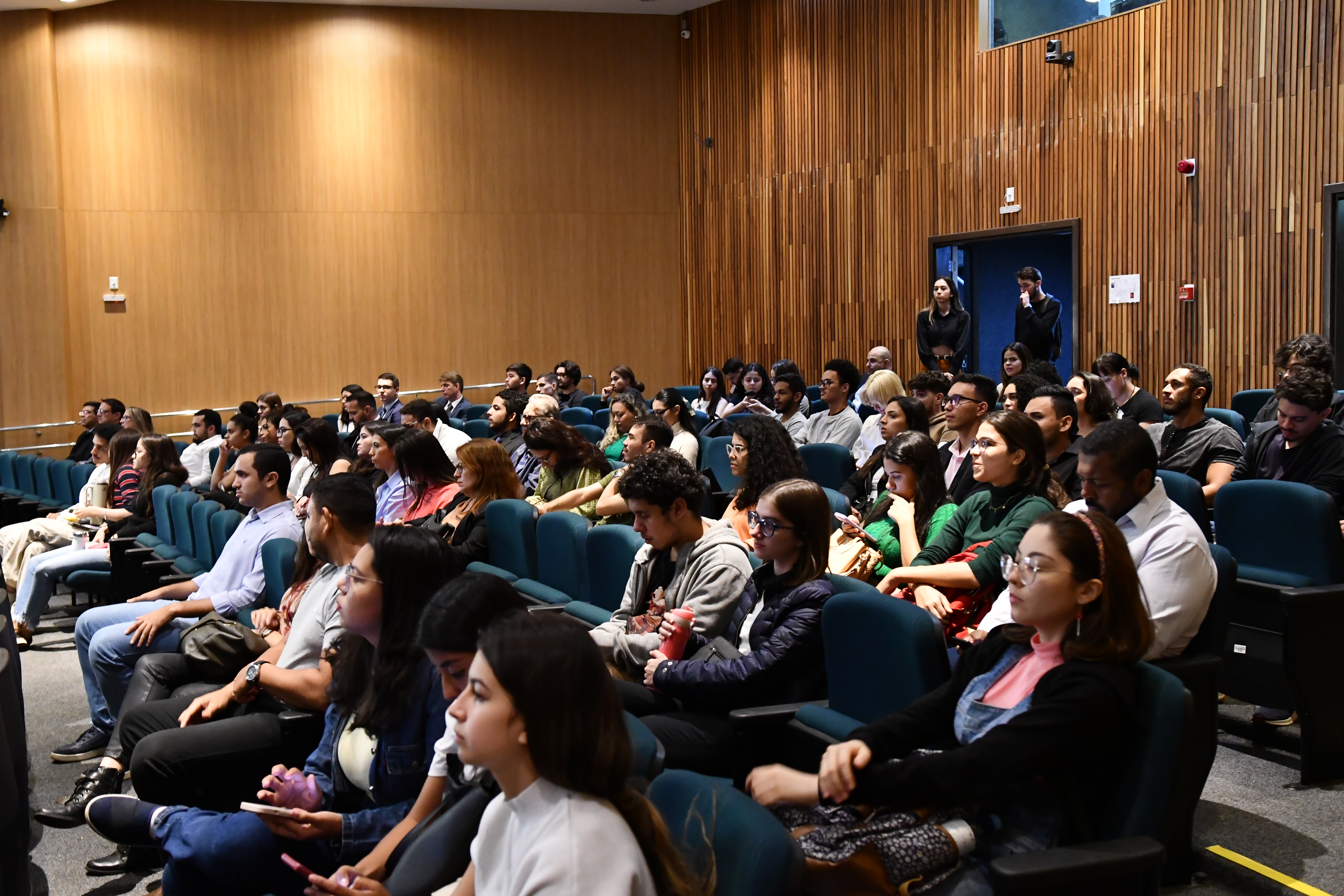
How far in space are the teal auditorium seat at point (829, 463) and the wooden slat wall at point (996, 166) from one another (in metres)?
3.62

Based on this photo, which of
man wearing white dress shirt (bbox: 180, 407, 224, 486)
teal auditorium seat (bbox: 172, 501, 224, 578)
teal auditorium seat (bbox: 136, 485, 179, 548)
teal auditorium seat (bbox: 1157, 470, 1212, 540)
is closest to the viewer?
teal auditorium seat (bbox: 1157, 470, 1212, 540)

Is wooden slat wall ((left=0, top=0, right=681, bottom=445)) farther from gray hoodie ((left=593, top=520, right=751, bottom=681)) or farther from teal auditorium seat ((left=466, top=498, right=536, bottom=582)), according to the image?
gray hoodie ((left=593, top=520, right=751, bottom=681))

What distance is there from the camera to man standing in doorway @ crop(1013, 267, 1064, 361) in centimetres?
878

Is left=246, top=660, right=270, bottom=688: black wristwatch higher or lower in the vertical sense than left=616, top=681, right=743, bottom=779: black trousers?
higher

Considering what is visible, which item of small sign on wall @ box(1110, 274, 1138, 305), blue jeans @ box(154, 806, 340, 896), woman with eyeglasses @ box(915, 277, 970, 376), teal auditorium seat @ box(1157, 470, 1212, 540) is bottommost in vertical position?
blue jeans @ box(154, 806, 340, 896)

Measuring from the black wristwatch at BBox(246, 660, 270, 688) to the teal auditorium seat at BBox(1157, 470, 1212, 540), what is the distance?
301 centimetres

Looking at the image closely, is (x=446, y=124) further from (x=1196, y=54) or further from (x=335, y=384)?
(x=1196, y=54)

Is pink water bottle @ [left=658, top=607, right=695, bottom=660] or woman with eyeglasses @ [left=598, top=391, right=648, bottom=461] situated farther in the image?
woman with eyeglasses @ [left=598, top=391, right=648, bottom=461]

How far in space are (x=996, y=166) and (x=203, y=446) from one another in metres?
6.72

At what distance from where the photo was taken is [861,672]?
2.66 meters

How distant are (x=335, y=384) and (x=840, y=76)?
6.18 meters

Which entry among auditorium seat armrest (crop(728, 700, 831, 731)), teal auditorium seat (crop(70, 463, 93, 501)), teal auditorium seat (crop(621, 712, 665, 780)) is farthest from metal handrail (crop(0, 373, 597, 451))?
teal auditorium seat (crop(621, 712, 665, 780))

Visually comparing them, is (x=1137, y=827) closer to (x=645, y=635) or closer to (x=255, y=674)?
(x=645, y=635)

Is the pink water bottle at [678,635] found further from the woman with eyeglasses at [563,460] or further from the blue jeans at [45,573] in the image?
the blue jeans at [45,573]
